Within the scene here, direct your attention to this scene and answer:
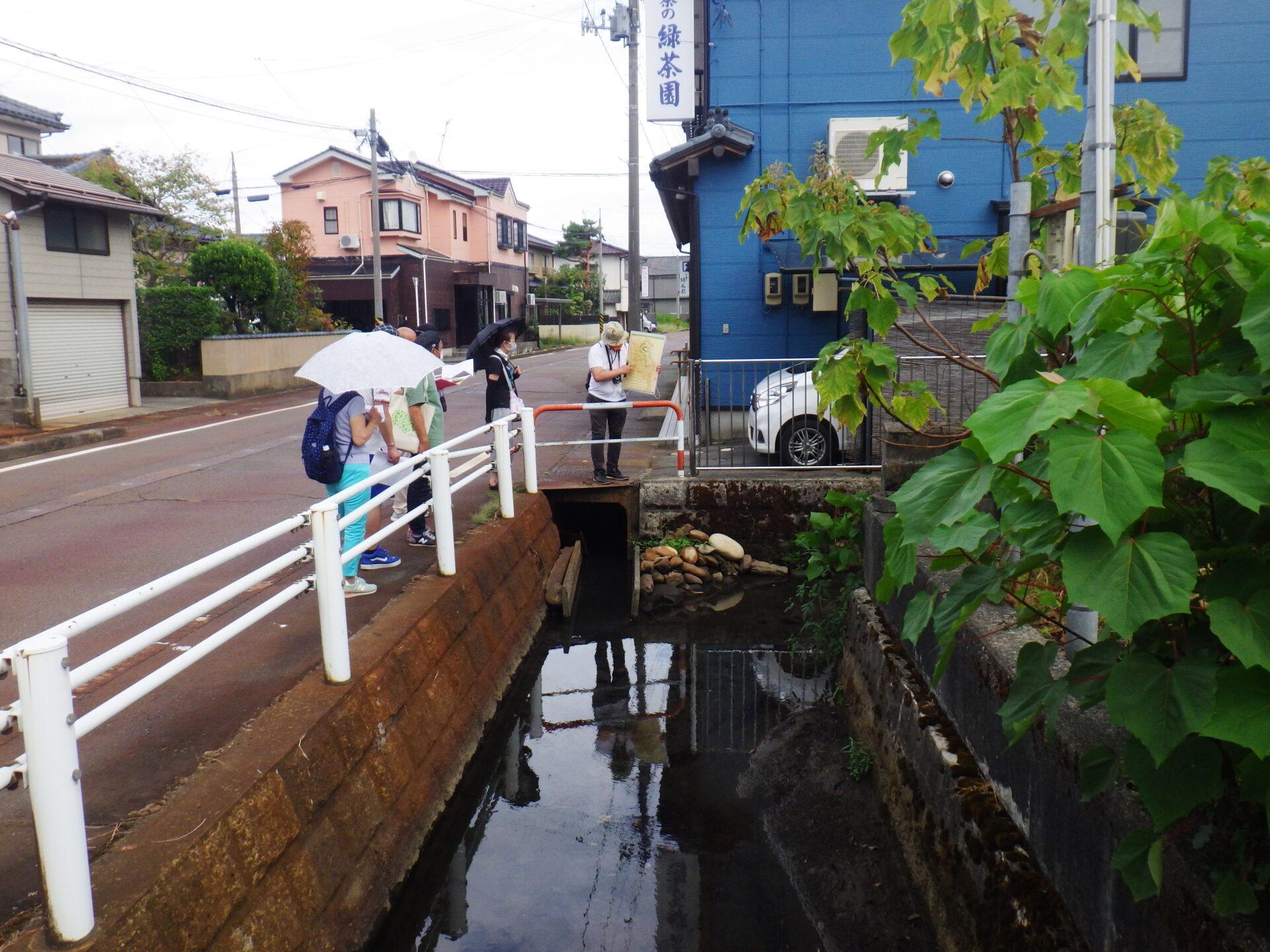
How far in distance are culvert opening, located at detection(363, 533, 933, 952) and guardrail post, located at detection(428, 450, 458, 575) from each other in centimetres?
120

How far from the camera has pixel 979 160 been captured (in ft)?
49.9

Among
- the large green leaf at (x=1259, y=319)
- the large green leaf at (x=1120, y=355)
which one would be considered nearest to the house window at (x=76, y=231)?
the large green leaf at (x=1120, y=355)

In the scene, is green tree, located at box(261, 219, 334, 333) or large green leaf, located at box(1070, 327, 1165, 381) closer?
large green leaf, located at box(1070, 327, 1165, 381)

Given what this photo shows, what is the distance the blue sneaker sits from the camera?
7160 mm

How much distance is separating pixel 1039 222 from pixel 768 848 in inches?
135

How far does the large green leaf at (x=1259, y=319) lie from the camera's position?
1904 mm

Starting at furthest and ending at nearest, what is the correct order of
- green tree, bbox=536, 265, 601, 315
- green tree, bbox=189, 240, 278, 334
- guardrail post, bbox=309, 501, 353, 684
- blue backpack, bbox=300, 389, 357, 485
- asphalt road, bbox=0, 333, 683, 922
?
green tree, bbox=536, 265, 601, 315, green tree, bbox=189, 240, 278, 334, blue backpack, bbox=300, 389, 357, 485, guardrail post, bbox=309, 501, 353, 684, asphalt road, bbox=0, 333, 683, 922

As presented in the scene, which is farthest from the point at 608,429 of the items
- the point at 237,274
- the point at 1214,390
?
the point at 237,274

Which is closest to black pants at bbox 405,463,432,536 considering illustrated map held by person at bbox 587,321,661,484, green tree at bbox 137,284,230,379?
illustrated map held by person at bbox 587,321,661,484

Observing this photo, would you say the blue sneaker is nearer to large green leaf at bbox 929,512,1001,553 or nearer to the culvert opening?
the culvert opening

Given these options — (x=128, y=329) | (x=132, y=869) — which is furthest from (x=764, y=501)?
(x=128, y=329)

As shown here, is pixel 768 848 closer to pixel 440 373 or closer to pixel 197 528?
pixel 440 373

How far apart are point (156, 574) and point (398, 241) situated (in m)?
37.1

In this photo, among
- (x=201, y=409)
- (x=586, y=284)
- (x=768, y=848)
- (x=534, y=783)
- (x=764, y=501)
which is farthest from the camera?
(x=586, y=284)
